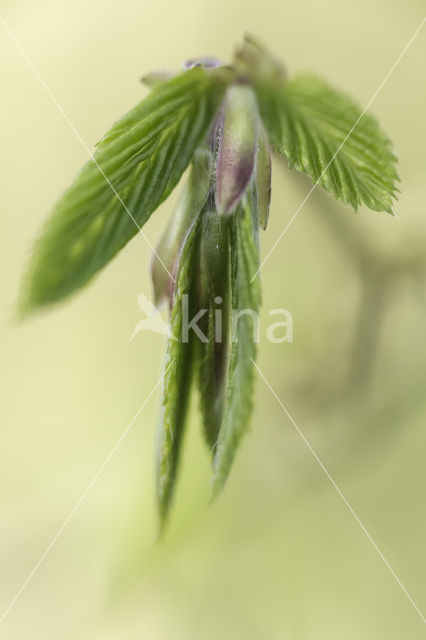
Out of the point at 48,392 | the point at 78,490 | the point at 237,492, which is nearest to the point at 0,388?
the point at 48,392

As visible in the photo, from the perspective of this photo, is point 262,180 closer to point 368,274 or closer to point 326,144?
point 326,144

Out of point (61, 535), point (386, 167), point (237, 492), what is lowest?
point (61, 535)

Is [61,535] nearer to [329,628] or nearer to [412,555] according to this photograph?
[329,628]

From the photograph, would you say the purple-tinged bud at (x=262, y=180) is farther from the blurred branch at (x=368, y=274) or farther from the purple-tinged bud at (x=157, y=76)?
the blurred branch at (x=368, y=274)

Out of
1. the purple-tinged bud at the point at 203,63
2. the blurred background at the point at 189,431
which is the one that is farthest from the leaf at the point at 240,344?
the blurred background at the point at 189,431

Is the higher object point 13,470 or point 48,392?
point 48,392

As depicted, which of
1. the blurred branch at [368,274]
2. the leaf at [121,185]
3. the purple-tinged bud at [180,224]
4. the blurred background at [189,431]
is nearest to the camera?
the leaf at [121,185]

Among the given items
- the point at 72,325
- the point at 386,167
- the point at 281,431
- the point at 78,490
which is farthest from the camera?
the point at 72,325

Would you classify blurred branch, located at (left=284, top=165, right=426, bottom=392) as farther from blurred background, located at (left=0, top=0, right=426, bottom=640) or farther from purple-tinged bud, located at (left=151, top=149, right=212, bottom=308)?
purple-tinged bud, located at (left=151, top=149, right=212, bottom=308)
